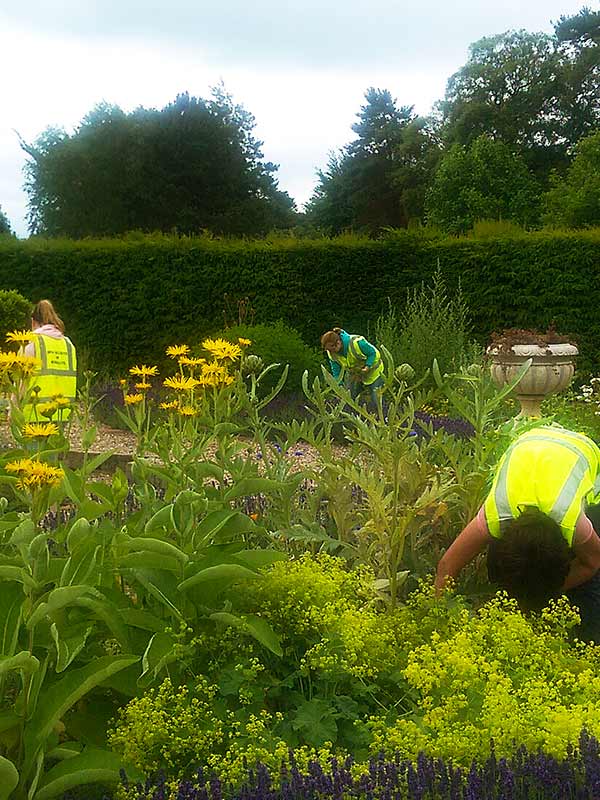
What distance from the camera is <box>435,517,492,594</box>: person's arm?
2.58m

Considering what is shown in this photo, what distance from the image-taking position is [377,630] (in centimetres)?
227

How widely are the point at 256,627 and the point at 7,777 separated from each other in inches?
24.1

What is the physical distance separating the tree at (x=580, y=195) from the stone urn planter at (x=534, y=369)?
Answer: 1521 cm

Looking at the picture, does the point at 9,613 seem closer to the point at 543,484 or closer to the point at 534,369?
the point at 543,484

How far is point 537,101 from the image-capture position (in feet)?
110

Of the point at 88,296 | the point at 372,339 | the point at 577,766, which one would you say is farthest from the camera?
the point at 88,296

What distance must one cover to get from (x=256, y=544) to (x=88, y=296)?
34.7ft

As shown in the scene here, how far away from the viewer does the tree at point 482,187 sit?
3041cm

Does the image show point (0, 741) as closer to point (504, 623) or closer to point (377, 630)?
point (377, 630)

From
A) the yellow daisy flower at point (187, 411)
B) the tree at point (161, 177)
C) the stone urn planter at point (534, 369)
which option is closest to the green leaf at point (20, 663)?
the yellow daisy flower at point (187, 411)

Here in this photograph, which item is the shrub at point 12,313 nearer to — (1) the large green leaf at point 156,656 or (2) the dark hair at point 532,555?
(2) the dark hair at point 532,555

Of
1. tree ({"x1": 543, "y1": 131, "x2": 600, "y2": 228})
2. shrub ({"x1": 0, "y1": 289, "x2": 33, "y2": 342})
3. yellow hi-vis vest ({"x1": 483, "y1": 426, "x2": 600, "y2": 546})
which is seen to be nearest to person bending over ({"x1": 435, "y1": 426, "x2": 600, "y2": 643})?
yellow hi-vis vest ({"x1": 483, "y1": 426, "x2": 600, "y2": 546})

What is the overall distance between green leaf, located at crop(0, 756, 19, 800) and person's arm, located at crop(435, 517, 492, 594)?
1334 mm

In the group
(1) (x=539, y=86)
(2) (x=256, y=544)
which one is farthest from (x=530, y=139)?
(2) (x=256, y=544)
